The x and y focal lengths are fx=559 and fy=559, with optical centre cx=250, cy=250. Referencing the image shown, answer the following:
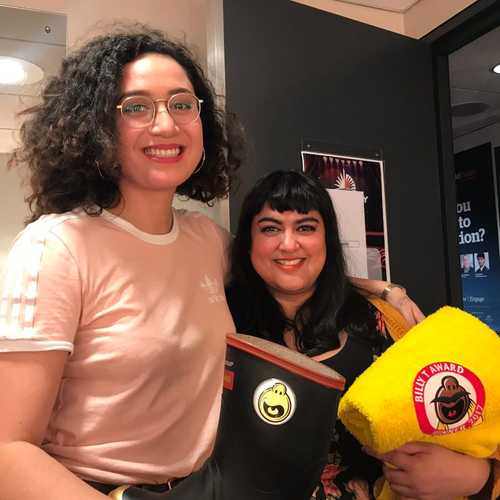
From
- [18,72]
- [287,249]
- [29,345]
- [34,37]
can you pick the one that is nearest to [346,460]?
[287,249]

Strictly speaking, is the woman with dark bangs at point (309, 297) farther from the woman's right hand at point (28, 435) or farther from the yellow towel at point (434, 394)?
the woman's right hand at point (28, 435)

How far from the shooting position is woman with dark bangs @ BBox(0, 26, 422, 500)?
79 centimetres

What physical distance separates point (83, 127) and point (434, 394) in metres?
0.73

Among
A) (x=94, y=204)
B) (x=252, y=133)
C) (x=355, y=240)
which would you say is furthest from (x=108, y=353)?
(x=355, y=240)

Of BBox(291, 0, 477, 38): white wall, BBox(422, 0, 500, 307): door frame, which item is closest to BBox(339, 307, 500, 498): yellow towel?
BBox(422, 0, 500, 307): door frame

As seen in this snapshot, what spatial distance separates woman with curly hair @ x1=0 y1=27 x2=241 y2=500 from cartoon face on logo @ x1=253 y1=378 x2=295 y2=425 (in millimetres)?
239

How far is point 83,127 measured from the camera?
0.98m

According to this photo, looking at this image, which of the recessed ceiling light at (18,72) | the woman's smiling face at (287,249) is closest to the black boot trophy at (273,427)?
the woman's smiling face at (287,249)

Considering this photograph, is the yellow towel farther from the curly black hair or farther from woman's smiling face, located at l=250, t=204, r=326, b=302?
the curly black hair

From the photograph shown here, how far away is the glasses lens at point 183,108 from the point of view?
1001mm

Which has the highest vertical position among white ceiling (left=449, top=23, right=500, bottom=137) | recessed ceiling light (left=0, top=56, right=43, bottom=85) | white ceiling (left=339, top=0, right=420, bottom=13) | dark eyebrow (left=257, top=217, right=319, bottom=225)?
white ceiling (left=449, top=23, right=500, bottom=137)

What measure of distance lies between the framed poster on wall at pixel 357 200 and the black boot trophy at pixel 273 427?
898mm

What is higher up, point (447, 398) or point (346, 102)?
point (346, 102)

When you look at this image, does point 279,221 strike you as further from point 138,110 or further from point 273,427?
point 273,427
